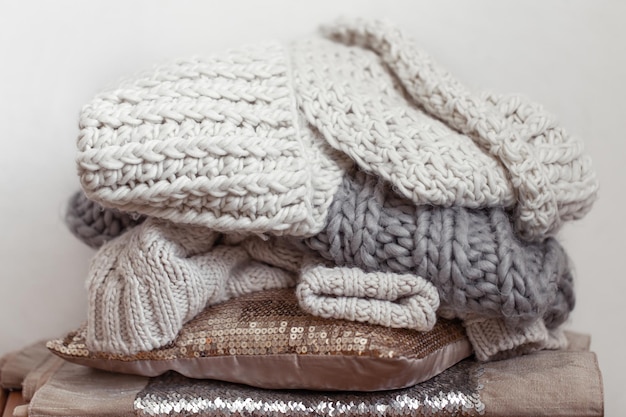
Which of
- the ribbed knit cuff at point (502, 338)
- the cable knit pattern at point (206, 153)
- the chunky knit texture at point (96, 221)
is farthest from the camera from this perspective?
the chunky knit texture at point (96, 221)

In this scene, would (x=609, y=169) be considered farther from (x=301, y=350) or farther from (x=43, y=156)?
(x=43, y=156)

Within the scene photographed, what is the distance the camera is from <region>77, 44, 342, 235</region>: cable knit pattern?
0.79 meters

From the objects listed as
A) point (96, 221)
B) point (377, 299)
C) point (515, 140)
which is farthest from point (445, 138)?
point (96, 221)

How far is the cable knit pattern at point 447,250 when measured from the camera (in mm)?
830

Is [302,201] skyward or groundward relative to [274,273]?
skyward

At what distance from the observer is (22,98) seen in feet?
3.83

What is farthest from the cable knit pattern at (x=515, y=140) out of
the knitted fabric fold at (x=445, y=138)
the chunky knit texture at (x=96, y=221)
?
the chunky knit texture at (x=96, y=221)

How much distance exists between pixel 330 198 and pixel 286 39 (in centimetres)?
39

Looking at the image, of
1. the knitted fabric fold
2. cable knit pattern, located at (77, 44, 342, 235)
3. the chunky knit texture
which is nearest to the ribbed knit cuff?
the knitted fabric fold

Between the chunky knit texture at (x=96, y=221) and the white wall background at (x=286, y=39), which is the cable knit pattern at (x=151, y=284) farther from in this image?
the white wall background at (x=286, y=39)

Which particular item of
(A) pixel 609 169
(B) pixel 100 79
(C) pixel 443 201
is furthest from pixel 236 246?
(A) pixel 609 169

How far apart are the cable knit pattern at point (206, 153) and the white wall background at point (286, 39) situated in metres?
0.31

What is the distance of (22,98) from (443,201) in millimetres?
706

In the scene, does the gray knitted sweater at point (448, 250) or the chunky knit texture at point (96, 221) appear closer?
the gray knitted sweater at point (448, 250)
